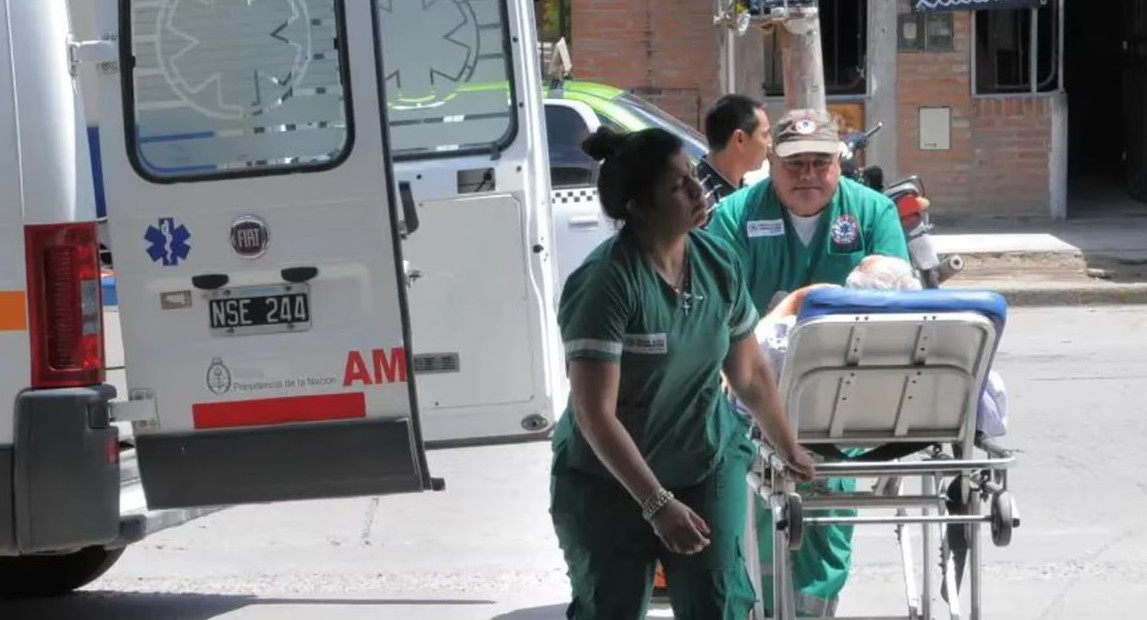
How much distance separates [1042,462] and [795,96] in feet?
19.4

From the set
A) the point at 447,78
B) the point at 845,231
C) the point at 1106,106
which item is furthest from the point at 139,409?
the point at 1106,106

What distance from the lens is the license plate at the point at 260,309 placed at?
5766 mm

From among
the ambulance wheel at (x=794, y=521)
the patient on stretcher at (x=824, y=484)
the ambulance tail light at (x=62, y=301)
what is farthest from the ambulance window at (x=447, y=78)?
the ambulance wheel at (x=794, y=521)

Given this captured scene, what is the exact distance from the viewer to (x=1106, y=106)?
75.6ft

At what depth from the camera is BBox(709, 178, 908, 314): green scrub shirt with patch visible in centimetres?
596

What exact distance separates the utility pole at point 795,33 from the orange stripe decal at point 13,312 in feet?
30.8

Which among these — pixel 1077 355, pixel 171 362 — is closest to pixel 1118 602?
pixel 171 362

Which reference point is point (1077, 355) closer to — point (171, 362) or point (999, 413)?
point (999, 413)

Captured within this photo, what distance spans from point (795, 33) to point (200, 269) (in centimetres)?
931

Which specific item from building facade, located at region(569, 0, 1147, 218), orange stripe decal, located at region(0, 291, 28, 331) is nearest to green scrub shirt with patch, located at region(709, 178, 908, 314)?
orange stripe decal, located at region(0, 291, 28, 331)

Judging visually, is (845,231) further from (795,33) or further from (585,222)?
(795,33)

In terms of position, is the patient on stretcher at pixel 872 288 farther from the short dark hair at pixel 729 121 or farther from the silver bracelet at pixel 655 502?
the short dark hair at pixel 729 121

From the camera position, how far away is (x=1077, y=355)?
1236cm

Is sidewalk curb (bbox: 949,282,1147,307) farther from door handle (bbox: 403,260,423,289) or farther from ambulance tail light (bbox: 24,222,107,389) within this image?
ambulance tail light (bbox: 24,222,107,389)
